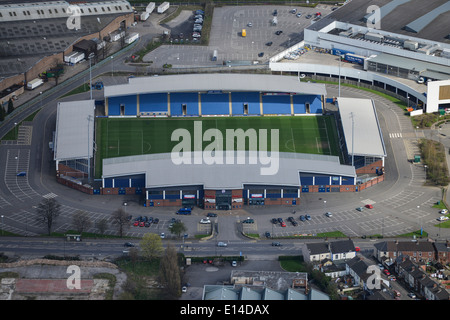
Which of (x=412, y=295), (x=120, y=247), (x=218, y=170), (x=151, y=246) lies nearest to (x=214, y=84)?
(x=218, y=170)

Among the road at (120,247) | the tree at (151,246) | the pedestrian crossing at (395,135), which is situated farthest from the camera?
the pedestrian crossing at (395,135)

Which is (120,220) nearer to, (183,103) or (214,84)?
(183,103)

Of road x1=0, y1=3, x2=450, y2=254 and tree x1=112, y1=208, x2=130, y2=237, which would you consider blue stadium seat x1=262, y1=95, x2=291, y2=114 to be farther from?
tree x1=112, y1=208, x2=130, y2=237

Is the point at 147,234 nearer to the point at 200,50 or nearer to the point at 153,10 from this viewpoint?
the point at 200,50

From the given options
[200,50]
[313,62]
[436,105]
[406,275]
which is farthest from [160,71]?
[406,275]

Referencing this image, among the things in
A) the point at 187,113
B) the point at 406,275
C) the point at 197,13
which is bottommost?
the point at 406,275

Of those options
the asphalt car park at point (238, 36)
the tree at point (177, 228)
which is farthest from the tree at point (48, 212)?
the asphalt car park at point (238, 36)

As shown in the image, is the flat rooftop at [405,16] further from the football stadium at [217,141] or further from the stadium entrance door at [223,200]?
the stadium entrance door at [223,200]
